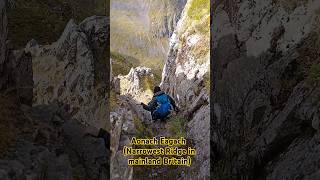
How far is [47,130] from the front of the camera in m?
8.26

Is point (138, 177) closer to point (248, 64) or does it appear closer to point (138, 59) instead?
point (138, 59)

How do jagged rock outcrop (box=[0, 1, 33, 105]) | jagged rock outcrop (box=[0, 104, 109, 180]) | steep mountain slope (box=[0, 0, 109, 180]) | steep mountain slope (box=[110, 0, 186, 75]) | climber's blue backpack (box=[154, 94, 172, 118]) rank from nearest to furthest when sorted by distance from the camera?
jagged rock outcrop (box=[0, 104, 109, 180]) < steep mountain slope (box=[0, 0, 109, 180]) < jagged rock outcrop (box=[0, 1, 33, 105]) < steep mountain slope (box=[110, 0, 186, 75]) < climber's blue backpack (box=[154, 94, 172, 118])

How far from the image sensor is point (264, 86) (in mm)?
8547

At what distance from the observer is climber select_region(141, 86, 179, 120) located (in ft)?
28.5

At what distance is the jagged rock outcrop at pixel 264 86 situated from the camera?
7945 millimetres

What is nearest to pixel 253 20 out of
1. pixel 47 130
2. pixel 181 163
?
pixel 181 163

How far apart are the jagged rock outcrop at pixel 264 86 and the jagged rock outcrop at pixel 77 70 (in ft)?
7.27

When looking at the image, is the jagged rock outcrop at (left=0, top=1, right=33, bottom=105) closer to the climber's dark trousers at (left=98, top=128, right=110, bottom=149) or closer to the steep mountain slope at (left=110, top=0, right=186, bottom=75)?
the climber's dark trousers at (left=98, top=128, right=110, bottom=149)

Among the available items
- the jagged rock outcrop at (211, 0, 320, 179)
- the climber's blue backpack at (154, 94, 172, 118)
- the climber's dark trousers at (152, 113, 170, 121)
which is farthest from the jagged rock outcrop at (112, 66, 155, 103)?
the jagged rock outcrop at (211, 0, 320, 179)

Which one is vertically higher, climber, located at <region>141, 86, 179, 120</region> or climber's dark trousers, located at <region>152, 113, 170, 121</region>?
climber, located at <region>141, 86, 179, 120</region>

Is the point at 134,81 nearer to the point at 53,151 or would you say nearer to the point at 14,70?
the point at 53,151

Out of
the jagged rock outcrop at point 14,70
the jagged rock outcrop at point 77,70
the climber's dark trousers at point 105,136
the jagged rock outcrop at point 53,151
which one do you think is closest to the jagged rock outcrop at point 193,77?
the jagged rock outcrop at point 77,70

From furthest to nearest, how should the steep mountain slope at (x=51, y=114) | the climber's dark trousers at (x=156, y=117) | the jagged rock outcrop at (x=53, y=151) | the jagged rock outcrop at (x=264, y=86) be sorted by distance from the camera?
1. the climber's dark trousers at (x=156, y=117)
2. the jagged rock outcrop at (x=264, y=86)
3. the steep mountain slope at (x=51, y=114)
4. the jagged rock outcrop at (x=53, y=151)

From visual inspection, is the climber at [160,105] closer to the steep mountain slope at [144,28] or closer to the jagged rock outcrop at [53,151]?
the steep mountain slope at [144,28]
